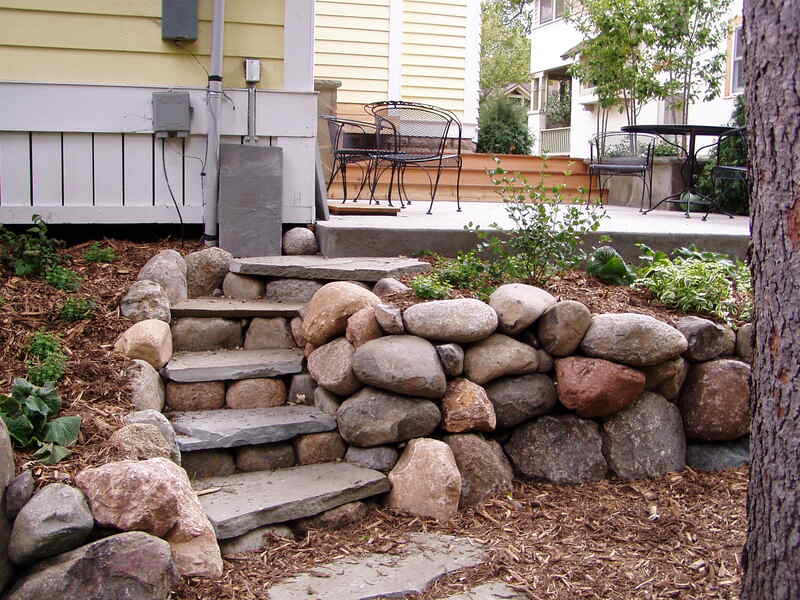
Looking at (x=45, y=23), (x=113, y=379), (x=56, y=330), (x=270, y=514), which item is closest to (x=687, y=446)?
(x=270, y=514)

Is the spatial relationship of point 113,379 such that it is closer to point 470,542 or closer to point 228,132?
point 470,542

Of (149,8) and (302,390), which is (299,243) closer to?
(302,390)

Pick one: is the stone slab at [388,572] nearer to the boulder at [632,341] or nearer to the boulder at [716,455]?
the boulder at [632,341]

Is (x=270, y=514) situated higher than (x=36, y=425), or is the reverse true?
(x=36, y=425)

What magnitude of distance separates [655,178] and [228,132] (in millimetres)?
5665

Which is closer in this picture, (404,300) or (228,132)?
(404,300)

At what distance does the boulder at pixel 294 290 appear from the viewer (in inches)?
165

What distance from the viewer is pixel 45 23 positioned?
4574 millimetres

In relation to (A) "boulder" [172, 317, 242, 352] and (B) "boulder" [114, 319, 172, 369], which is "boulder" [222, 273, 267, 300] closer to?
(A) "boulder" [172, 317, 242, 352]

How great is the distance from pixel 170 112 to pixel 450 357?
2.35 metres

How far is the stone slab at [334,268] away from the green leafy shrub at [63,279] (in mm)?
790

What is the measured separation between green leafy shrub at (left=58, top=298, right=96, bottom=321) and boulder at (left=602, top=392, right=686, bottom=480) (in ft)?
7.56

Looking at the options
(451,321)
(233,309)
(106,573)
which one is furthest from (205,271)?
(106,573)

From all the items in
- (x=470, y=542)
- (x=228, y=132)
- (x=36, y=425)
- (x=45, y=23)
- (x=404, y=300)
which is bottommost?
(x=470, y=542)
